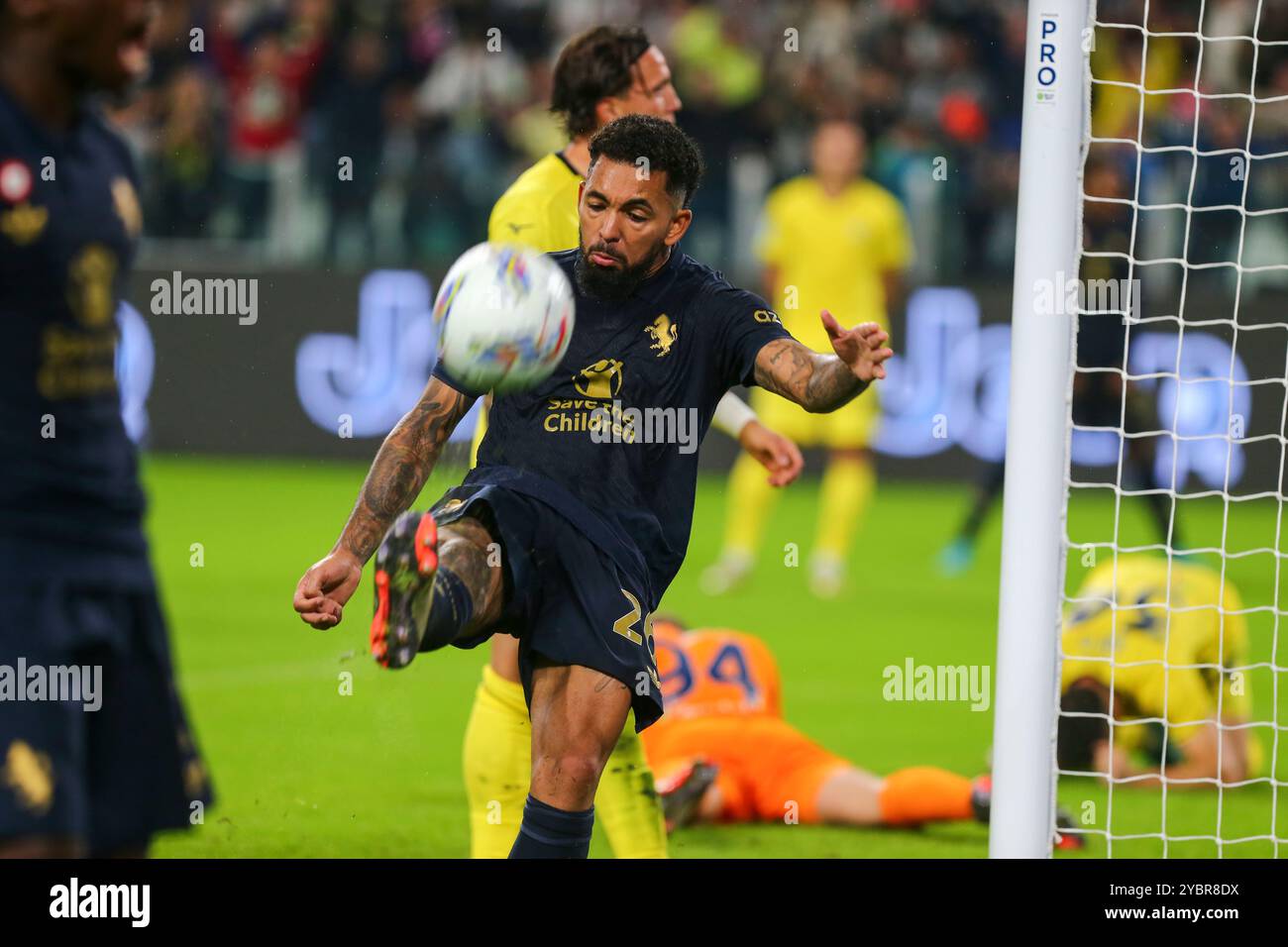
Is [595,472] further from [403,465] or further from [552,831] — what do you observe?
[552,831]

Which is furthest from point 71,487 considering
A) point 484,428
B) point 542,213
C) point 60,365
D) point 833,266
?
point 833,266

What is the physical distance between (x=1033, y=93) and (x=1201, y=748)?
2.80 meters

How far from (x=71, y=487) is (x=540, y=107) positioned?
12750 millimetres

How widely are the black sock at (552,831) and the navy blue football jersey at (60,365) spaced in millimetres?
1076

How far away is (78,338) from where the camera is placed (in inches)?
111

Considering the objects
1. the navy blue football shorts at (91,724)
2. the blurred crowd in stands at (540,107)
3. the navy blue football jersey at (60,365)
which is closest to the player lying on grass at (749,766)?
the navy blue football shorts at (91,724)

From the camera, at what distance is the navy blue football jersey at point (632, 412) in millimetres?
3785

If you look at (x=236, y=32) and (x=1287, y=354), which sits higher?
(x=236, y=32)

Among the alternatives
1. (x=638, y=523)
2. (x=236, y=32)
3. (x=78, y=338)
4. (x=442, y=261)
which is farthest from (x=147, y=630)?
(x=236, y=32)

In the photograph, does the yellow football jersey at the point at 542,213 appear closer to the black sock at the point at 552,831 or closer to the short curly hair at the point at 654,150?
the short curly hair at the point at 654,150

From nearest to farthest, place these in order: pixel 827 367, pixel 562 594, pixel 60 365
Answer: pixel 60 365 < pixel 827 367 < pixel 562 594

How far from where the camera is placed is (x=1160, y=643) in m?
5.96

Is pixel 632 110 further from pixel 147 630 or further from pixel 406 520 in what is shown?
pixel 147 630

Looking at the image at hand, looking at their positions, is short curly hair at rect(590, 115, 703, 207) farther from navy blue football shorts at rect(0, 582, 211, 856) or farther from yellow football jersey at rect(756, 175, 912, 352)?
yellow football jersey at rect(756, 175, 912, 352)
